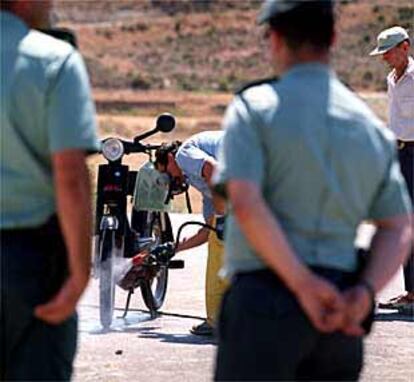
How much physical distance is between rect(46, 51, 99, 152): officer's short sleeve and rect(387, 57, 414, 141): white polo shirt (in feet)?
20.4

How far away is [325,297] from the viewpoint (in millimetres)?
4121

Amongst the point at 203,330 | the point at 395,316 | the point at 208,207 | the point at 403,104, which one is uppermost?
the point at 403,104

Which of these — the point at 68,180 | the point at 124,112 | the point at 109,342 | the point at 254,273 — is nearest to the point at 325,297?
the point at 254,273

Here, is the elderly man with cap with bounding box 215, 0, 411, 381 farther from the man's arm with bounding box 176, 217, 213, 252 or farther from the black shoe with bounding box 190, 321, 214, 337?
the man's arm with bounding box 176, 217, 213, 252

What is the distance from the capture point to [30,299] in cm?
449

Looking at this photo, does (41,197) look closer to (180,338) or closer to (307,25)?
(307,25)

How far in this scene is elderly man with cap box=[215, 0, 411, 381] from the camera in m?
4.14

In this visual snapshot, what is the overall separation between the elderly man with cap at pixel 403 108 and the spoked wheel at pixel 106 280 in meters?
1.97

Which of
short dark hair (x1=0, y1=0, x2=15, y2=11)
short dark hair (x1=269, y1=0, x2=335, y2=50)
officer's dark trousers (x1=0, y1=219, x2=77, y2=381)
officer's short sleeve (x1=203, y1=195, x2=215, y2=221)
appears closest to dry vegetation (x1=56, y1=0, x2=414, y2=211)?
officer's short sleeve (x1=203, y1=195, x2=215, y2=221)

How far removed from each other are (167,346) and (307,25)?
511 centimetres

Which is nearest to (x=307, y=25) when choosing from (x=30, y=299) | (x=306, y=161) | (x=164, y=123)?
(x=306, y=161)

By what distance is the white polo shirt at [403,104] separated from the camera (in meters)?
10.4

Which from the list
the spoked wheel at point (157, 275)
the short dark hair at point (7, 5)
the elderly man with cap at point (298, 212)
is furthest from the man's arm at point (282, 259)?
the spoked wheel at point (157, 275)

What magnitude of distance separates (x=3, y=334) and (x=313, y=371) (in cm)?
92
